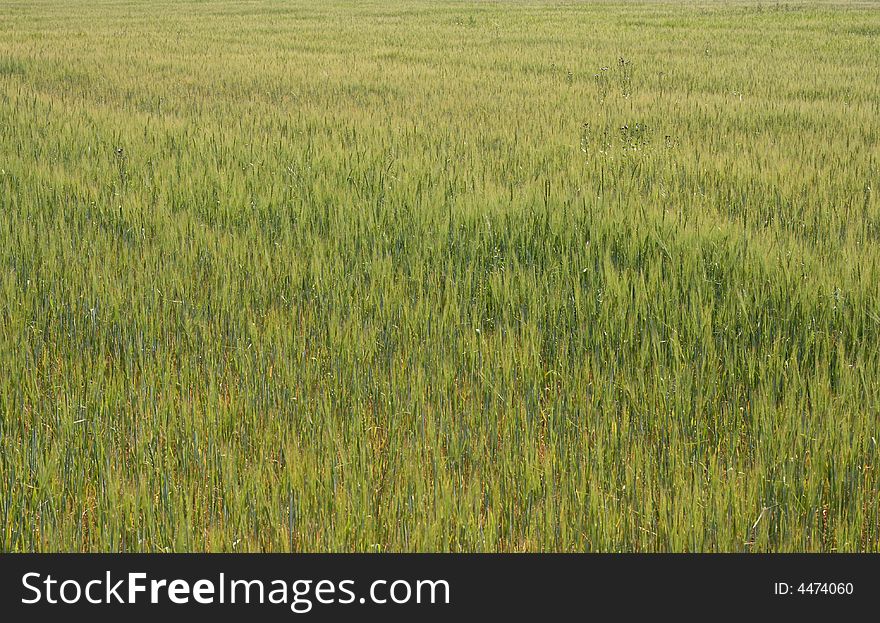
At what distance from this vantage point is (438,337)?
127 inches

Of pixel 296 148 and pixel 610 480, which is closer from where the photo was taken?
pixel 610 480

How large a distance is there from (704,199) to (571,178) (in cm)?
83

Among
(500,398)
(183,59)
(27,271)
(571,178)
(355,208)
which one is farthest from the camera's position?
(183,59)

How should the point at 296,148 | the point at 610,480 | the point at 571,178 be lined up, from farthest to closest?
the point at 296,148, the point at 571,178, the point at 610,480

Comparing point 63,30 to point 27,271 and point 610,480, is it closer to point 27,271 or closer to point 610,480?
point 27,271

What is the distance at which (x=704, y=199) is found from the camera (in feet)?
16.8

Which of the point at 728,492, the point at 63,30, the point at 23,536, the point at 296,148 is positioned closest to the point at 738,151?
the point at 296,148

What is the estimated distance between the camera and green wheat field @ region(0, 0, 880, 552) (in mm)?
2225

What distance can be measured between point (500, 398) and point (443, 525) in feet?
2.42

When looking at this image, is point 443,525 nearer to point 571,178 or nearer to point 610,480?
point 610,480

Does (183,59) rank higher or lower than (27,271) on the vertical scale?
higher

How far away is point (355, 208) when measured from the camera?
4859 millimetres

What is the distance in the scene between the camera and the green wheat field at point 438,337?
2.22 m

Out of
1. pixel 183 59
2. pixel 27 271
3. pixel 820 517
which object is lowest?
pixel 820 517
